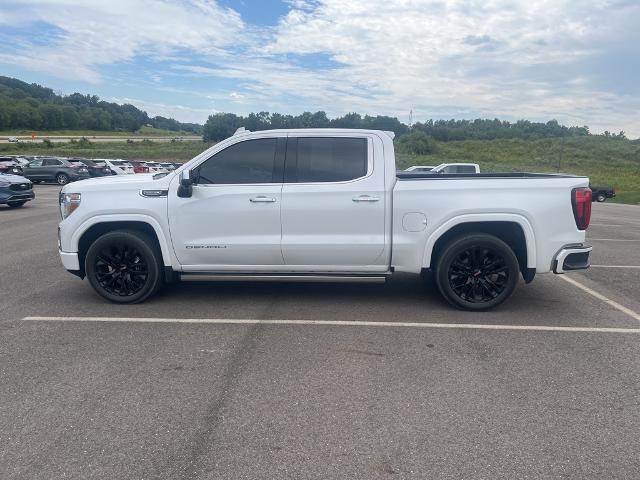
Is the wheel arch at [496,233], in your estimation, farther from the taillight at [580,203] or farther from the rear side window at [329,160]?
the rear side window at [329,160]

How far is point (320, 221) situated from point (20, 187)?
49.3 feet

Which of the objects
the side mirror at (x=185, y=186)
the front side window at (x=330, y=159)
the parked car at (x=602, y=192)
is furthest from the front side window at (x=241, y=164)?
the parked car at (x=602, y=192)

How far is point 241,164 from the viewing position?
600cm

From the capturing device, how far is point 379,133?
240 inches

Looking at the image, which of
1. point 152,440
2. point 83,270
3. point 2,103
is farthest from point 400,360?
point 2,103

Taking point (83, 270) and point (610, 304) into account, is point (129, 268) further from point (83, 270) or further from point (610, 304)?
A: point (610, 304)

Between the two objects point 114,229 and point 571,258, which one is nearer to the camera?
point 571,258

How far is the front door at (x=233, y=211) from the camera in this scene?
5863 mm

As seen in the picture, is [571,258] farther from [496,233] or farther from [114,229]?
[114,229]

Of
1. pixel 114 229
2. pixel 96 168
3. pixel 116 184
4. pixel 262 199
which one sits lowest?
pixel 96 168

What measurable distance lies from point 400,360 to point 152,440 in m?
2.15

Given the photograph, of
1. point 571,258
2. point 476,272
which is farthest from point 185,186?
point 571,258

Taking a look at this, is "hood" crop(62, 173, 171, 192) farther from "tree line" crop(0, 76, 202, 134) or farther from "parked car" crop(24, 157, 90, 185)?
"tree line" crop(0, 76, 202, 134)

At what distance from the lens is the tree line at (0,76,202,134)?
105 metres
